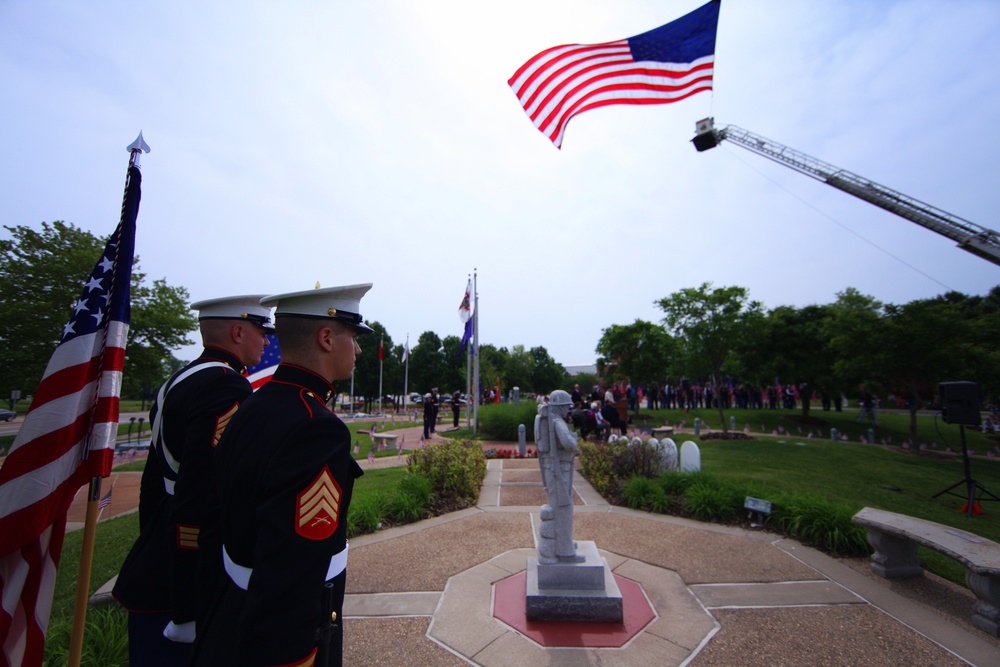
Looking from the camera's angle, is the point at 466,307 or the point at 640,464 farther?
the point at 466,307

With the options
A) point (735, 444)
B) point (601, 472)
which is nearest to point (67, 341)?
point (601, 472)

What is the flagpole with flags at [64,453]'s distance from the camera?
6.62 feet

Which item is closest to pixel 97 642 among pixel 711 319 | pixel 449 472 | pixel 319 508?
pixel 319 508

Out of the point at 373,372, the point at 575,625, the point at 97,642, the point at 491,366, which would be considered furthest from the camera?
the point at 373,372

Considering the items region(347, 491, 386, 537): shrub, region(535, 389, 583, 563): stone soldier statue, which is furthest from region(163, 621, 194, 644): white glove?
region(347, 491, 386, 537): shrub

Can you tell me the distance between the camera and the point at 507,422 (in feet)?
59.0

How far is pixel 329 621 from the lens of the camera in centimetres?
170

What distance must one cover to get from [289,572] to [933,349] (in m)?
20.4

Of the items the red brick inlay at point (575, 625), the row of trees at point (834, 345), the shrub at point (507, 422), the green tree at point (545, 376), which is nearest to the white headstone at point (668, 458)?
the red brick inlay at point (575, 625)

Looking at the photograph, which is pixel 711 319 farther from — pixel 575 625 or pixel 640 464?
pixel 575 625

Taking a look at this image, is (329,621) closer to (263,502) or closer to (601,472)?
(263,502)

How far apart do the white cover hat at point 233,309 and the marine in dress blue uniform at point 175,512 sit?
1.10ft

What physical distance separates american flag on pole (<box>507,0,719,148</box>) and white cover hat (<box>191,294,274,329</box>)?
17.4 ft

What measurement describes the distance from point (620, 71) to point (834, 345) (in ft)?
55.0
